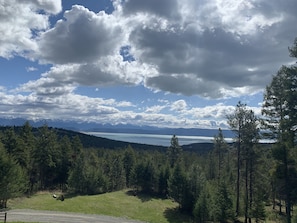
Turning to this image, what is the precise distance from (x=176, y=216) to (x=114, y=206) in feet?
33.5

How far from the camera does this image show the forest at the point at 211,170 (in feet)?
75.3

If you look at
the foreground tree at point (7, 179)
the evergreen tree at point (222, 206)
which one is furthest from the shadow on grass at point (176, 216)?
the foreground tree at point (7, 179)

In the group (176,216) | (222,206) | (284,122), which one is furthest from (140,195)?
(284,122)

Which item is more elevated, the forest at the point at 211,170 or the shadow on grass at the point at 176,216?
the forest at the point at 211,170

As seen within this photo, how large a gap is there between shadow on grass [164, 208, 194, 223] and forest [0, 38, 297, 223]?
1.28m

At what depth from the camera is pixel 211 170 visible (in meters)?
82.9

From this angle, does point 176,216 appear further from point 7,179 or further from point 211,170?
point 211,170

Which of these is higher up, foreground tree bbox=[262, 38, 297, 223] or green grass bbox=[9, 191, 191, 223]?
foreground tree bbox=[262, 38, 297, 223]

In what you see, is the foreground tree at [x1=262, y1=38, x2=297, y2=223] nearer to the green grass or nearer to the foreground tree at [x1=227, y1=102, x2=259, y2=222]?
the foreground tree at [x1=227, y1=102, x2=259, y2=222]

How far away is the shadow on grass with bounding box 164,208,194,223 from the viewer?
44750 millimetres

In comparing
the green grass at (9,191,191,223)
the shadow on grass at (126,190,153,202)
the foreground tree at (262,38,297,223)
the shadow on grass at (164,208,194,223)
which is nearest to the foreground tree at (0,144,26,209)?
the green grass at (9,191,191,223)

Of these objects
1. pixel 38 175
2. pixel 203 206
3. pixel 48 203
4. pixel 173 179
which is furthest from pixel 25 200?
pixel 203 206

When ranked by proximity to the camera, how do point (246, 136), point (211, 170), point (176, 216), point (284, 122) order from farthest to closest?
1. point (211, 170)
2. point (176, 216)
3. point (246, 136)
4. point (284, 122)

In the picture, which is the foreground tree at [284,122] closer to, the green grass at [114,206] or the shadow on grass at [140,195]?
the green grass at [114,206]
